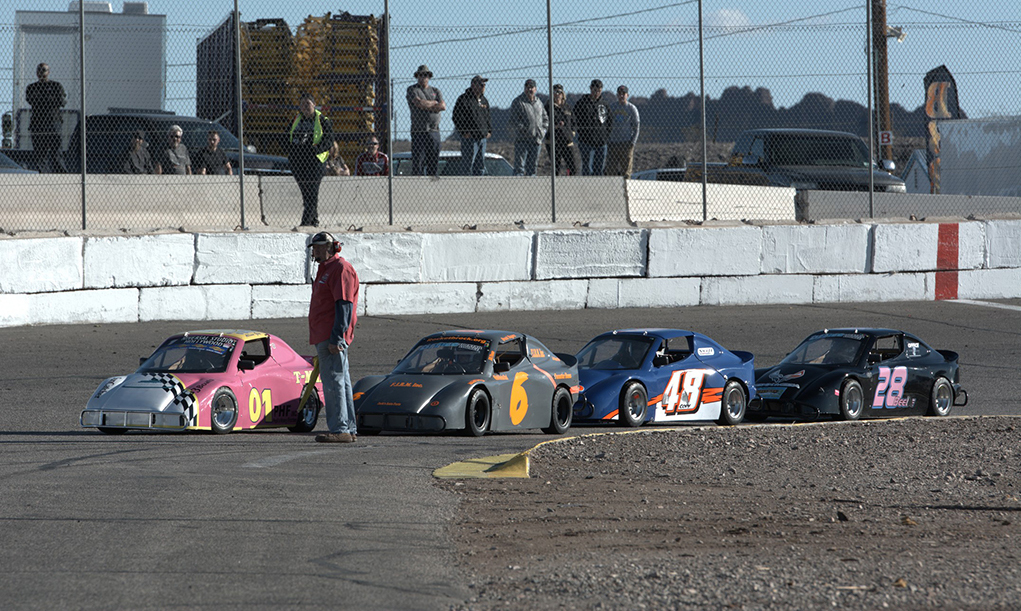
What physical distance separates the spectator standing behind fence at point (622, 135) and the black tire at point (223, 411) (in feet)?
30.2

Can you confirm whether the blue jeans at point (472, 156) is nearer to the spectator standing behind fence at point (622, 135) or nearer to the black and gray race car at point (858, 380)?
the spectator standing behind fence at point (622, 135)

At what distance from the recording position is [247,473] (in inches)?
311

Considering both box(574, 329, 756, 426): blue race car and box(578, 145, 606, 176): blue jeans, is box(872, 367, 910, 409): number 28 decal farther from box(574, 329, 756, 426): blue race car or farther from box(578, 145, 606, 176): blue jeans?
box(578, 145, 606, 176): blue jeans

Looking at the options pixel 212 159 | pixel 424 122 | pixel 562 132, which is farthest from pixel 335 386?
pixel 562 132

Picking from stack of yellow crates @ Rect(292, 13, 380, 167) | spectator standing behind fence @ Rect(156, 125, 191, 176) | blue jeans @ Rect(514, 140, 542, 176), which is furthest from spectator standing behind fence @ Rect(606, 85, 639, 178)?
spectator standing behind fence @ Rect(156, 125, 191, 176)

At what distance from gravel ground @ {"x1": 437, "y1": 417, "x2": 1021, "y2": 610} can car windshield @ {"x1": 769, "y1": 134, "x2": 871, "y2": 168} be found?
1160cm

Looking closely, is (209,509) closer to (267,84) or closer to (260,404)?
(260,404)

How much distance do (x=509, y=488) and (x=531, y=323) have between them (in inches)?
371

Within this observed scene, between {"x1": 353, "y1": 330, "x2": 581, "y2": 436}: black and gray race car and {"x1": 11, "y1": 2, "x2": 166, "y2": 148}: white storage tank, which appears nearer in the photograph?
{"x1": 353, "y1": 330, "x2": 581, "y2": 436}: black and gray race car

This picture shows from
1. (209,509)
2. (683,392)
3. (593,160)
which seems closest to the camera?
(209,509)

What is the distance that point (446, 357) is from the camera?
10977mm

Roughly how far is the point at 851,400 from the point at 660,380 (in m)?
2.17

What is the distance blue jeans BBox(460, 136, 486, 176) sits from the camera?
17734mm

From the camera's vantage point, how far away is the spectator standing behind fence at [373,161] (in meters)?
17.6
